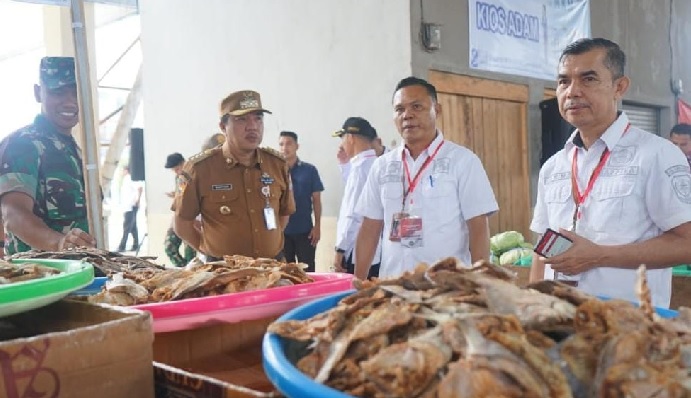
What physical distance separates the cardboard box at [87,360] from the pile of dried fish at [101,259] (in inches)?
39.5

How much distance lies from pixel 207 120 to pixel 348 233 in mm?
3748

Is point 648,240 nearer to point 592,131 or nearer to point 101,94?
point 592,131

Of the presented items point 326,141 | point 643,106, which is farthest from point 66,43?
point 643,106

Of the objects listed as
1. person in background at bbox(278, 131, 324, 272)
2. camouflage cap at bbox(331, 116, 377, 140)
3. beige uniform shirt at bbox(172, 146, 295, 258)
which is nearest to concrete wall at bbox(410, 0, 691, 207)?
camouflage cap at bbox(331, 116, 377, 140)

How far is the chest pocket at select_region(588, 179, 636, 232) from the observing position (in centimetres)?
230

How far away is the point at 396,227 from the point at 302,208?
3.28 metres

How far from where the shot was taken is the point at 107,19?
15.0 meters

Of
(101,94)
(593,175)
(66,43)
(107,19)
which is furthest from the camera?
(101,94)

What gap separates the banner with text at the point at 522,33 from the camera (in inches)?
255

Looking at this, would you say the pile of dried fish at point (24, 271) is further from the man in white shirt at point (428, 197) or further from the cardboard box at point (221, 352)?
the man in white shirt at point (428, 197)

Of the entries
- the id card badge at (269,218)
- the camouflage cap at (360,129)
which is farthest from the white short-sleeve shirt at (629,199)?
the camouflage cap at (360,129)

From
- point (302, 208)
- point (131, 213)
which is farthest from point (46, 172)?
point (131, 213)

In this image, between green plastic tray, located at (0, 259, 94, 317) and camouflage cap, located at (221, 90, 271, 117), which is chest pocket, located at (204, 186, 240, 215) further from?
green plastic tray, located at (0, 259, 94, 317)

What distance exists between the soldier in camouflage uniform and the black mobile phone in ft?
6.65
